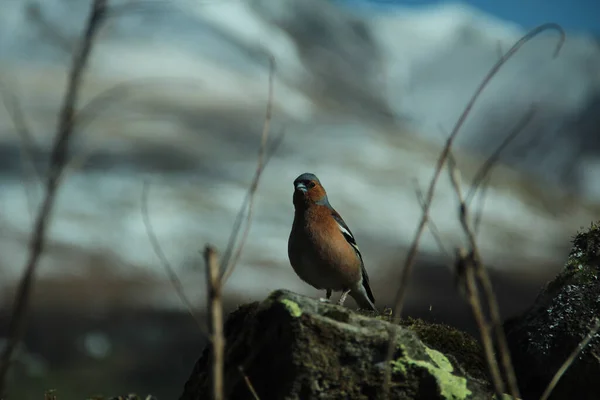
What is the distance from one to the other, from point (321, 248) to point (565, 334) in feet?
7.93

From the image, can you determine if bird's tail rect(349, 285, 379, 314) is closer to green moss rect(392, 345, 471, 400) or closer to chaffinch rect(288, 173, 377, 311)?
chaffinch rect(288, 173, 377, 311)

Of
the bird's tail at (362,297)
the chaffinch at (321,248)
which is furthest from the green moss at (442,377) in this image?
the bird's tail at (362,297)

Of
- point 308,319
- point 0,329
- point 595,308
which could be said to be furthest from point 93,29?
point 0,329

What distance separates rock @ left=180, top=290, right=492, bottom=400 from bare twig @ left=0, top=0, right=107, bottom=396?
1814mm

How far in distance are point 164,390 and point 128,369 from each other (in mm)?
1001

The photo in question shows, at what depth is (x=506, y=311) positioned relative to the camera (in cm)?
1891

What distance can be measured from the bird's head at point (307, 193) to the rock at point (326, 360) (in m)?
3.26

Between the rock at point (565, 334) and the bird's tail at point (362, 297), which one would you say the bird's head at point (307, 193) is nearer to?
the bird's tail at point (362, 297)

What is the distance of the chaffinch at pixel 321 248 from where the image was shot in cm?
682

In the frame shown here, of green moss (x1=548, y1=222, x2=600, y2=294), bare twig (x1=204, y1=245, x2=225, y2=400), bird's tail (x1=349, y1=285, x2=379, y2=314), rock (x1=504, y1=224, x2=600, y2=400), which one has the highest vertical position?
green moss (x1=548, y1=222, x2=600, y2=294)

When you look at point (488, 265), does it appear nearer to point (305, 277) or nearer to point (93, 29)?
point (305, 277)

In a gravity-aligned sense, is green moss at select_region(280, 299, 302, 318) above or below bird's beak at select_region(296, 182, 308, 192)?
below

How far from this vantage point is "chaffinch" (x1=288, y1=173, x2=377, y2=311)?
22.4 ft

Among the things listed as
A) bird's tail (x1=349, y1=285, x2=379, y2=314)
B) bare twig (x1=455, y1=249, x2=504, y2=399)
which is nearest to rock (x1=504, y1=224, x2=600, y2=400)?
bird's tail (x1=349, y1=285, x2=379, y2=314)
